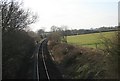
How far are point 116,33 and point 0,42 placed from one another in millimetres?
11346

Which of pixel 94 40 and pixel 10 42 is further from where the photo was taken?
pixel 94 40

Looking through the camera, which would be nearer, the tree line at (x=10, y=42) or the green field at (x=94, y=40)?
the green field at (x=94, y=40)

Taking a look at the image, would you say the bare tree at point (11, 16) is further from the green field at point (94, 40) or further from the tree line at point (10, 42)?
the green field at point (94, 40)

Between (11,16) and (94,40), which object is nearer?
(11,16)

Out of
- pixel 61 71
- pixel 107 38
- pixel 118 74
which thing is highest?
pixel 107 38

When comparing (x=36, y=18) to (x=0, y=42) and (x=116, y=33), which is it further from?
(x=116, y=33)

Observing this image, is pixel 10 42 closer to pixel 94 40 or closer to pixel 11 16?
pixel 11 16

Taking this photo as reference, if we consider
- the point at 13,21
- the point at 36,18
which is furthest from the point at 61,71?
the point at 36,18

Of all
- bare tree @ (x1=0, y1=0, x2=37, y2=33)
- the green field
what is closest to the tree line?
bare tree @ (x1=0, y1=0, x2=37, y2=33)

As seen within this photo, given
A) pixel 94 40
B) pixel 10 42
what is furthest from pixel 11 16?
pixel 94 40

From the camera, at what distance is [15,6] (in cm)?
3388

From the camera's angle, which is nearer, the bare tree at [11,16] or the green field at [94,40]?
the green field at [94,40]

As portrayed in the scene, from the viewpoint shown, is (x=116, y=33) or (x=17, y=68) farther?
(x=17, y=68)

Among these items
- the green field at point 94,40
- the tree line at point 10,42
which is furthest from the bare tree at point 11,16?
the green field at point 94,40
